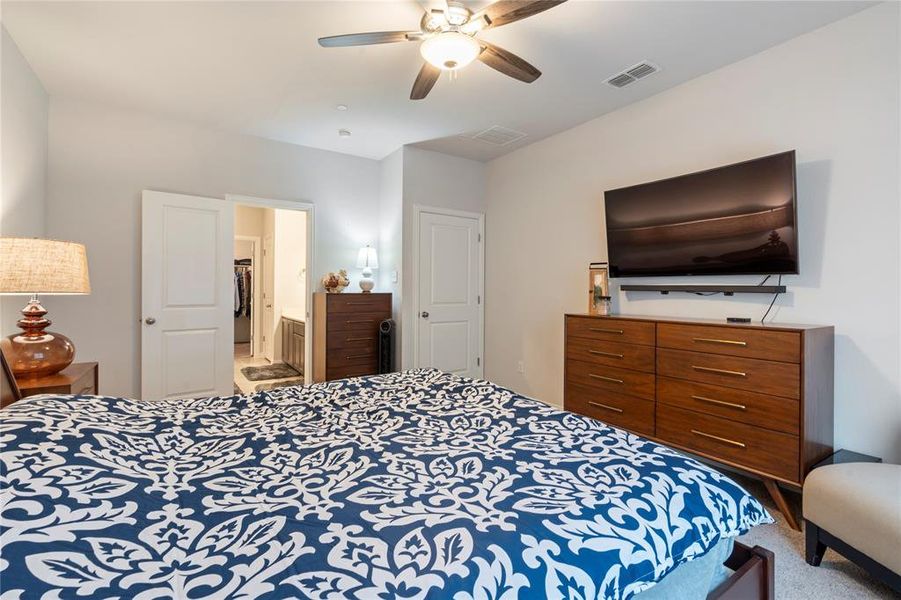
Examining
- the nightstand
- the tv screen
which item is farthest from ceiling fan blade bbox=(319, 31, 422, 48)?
the nightstand

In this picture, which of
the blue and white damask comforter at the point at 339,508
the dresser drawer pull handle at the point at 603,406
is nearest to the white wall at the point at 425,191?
the dresser drawer pull handle at the point at 603,406

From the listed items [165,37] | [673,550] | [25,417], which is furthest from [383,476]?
[165,37]

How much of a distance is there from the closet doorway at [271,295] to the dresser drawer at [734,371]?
3.92 meters

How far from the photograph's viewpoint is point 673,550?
3.21 feet

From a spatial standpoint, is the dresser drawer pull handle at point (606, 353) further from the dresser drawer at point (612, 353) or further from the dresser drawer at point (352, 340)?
the dresser drawer at point (352, 340)

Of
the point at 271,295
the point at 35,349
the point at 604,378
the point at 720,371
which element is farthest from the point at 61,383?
the point at 271,295

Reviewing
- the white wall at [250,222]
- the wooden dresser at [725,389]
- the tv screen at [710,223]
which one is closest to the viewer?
the wooden dresser at [725,389]

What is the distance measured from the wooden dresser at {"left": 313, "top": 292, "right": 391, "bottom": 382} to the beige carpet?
3280 mm

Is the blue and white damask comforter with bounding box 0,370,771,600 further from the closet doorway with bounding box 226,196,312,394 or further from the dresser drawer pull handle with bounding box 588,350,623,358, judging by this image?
the closet doorway with bounding box 226,196,312,394

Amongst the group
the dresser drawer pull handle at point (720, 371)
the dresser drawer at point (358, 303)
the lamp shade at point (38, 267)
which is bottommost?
the dresser drawer pull handle at point (720, 371)

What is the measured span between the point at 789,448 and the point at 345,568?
2.34m

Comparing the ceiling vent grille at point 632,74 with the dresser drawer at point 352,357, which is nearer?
the ceiling vent grille at point 632,74

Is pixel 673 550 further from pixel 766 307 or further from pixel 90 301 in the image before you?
pixel 90 301

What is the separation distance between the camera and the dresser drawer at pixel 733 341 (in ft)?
6.95
